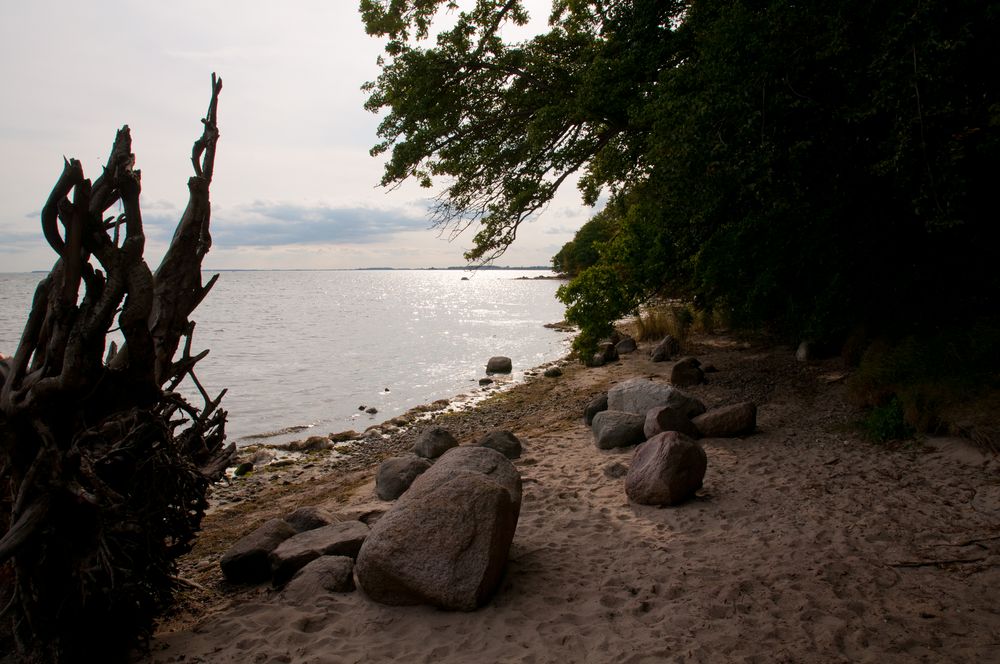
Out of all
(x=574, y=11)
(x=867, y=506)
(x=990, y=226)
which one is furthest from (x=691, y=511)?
(x=574, y=11)

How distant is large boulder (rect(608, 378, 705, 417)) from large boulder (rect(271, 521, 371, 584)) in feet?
18.4

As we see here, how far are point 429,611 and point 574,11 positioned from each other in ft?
40.5

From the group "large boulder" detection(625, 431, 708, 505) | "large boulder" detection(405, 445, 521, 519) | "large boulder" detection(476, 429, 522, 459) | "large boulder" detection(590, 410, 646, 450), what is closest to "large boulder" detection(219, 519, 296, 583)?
"large boulder" detection(405, 445, 521, 519)

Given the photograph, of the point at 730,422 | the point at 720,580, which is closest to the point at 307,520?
the point at 720,580

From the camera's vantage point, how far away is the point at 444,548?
5.24 meters

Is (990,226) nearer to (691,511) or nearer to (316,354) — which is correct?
(691,511)

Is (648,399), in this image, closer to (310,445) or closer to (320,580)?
(320,580)

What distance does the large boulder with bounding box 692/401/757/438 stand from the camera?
9406mm

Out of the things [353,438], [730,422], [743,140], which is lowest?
[353,438]

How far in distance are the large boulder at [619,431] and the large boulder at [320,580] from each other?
5066 mm

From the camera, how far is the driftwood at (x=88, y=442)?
4570 millimetres

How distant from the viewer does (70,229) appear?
4.48 m

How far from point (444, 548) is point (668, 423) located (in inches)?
201

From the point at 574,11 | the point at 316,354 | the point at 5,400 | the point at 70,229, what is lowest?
the point at 316,354
